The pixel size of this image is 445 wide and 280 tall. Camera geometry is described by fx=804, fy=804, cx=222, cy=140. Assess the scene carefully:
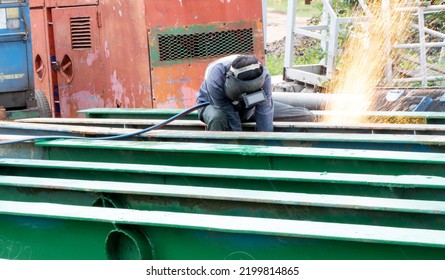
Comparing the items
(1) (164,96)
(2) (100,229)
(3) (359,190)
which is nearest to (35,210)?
(2) (100,229)

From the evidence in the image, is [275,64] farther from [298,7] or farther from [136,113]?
[136,113]

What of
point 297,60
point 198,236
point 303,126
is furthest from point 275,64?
point 198,236

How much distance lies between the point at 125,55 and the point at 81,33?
0.76 metres

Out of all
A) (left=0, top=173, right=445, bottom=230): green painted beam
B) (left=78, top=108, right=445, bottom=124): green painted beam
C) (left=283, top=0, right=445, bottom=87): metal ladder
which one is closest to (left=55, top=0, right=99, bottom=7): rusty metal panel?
(left=78, top=108, right=445, bottom=124): green painted beam

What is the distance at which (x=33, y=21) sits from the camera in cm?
956

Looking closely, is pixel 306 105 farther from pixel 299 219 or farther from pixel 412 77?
pixel 299 219

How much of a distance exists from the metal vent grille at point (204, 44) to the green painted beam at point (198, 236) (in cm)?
437

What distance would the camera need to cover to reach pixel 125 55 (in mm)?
8531

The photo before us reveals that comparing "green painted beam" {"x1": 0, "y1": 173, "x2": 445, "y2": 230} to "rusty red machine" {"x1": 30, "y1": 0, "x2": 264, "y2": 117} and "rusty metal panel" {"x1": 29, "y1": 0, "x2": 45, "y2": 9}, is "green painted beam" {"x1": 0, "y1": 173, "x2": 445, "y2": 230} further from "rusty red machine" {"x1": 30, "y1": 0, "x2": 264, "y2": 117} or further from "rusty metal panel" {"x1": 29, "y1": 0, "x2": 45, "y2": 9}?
"rusty metal panel" {"x1": 29, "y1": 0, "x2": 45, "y2": 9}

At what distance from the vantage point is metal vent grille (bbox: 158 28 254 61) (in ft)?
27.7

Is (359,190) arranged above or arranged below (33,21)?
below

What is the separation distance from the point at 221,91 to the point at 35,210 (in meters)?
2.82

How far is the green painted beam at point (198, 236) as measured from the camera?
330 cm

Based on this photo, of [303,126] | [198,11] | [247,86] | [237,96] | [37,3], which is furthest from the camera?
[37,3]
